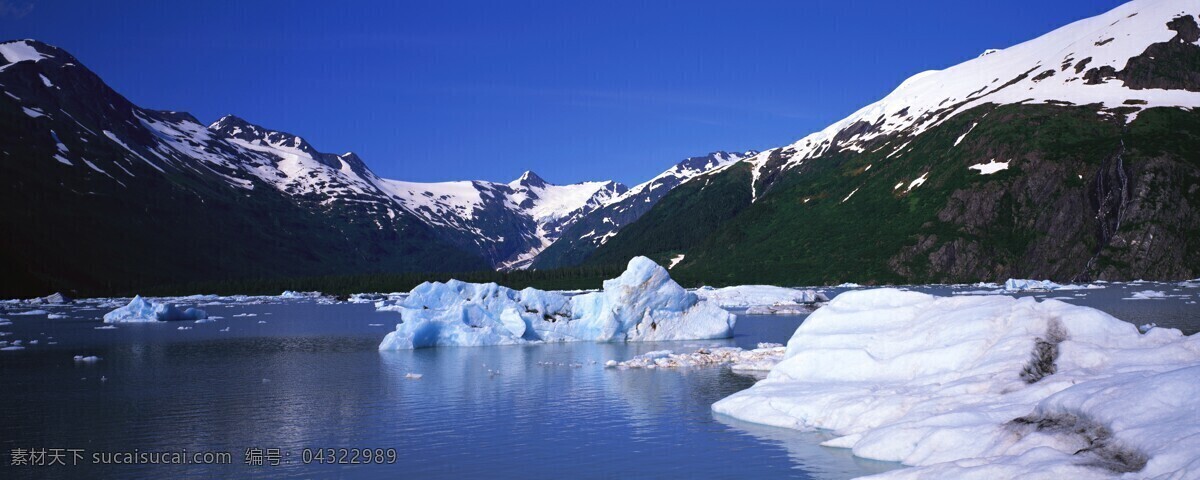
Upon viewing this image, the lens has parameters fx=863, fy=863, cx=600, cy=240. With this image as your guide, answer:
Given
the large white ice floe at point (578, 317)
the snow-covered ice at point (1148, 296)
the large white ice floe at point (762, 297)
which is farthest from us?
the large white ice floe at point (762, 297)

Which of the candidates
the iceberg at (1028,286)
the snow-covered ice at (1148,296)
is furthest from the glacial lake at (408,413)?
the iceberg at (1028,286)

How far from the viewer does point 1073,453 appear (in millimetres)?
23875

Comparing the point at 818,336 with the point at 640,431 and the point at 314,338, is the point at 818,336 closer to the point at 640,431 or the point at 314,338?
the point at 640,431

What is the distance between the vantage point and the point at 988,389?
32.6 meters

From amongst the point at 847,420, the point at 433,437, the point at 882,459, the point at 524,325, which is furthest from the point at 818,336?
Answer: the point at 524,325

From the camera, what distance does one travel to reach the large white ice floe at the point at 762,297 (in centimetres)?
14300

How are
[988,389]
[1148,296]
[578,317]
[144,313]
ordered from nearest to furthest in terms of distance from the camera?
[988,389] → [578,317] → [1148,296] → [144,313]

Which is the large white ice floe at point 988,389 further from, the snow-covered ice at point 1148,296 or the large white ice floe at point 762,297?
the large white ice floe at point 762,297

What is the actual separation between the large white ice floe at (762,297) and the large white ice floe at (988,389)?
326ft

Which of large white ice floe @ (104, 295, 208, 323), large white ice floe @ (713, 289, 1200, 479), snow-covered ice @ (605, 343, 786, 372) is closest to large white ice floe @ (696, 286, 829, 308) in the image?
snow-covered ice @ (605, 343, 786, 372)

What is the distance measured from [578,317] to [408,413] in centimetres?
4708

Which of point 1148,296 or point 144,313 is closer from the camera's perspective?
point 1148,296

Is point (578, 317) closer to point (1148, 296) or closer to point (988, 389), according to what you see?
point (988, 389)

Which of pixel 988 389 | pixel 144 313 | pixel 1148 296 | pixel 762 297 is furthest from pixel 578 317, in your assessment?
pixel 144 313
